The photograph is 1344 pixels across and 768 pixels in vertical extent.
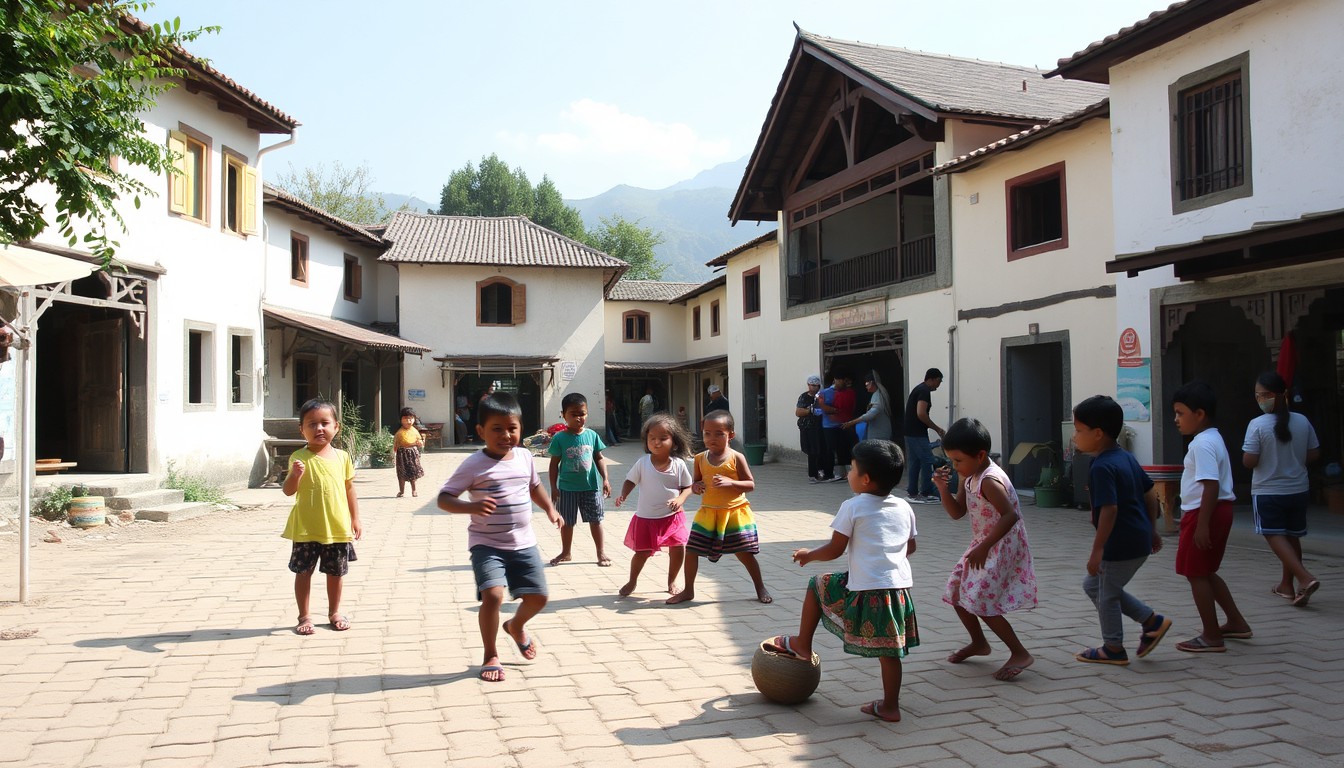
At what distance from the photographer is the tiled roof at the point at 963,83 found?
14.1 m

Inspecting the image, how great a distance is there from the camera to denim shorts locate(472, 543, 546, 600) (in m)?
4.75

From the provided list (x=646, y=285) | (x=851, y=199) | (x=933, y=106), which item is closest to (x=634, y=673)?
(x=933, y=106)

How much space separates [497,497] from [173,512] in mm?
8342

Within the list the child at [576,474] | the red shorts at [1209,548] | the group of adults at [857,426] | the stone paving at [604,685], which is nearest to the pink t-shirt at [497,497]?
the stone paving at [604,685]

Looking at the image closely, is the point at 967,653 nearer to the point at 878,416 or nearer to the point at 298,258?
the point at 878,416

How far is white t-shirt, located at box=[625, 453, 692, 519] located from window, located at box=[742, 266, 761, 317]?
1567 centimetres

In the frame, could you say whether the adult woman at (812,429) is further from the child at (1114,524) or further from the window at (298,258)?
the window at (298,258)

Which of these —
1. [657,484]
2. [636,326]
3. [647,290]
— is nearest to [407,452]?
[657,484]

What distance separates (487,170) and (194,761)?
180 feet

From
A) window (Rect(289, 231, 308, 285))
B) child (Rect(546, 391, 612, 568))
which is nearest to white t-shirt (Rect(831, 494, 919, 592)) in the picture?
child (Rect(546, 391, 612, 568))

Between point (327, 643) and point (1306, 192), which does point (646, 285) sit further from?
point (327, 643)

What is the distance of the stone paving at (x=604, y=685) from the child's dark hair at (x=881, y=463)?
102cm

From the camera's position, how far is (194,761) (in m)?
3.55

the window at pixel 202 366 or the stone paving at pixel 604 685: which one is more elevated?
the window at pixel 202 366
